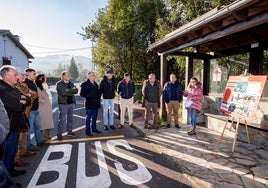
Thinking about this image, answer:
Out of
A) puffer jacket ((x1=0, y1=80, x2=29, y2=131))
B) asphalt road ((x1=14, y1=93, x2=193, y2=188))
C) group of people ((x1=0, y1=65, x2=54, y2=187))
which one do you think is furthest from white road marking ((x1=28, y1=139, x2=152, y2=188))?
puffer jacket ((x1=0, y1=80, x2=29, y2=131))

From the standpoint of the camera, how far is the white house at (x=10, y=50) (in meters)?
19.4

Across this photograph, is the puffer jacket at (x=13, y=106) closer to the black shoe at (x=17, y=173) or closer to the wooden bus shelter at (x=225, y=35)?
the black shoe at (x=17, y=173)

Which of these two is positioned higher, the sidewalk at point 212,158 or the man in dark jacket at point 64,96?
the man in dark jacket at point 64,96

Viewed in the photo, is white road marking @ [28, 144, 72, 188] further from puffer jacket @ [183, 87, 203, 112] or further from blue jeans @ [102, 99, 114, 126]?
puffer jacket @ [183, 87, 203, 112]

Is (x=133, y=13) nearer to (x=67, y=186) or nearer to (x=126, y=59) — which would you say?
(x=126, y=59)

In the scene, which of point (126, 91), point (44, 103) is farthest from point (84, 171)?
point (126, 91)

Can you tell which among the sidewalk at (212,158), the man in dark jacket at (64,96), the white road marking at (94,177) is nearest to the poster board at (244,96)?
the sidewalk at (212,158)

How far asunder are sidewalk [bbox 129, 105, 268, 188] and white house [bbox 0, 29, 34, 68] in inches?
707

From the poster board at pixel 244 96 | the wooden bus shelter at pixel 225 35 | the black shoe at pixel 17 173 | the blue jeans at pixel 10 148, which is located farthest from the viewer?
the poster board at pixel 244 96

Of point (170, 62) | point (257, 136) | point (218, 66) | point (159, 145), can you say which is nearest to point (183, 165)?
point (159, 145)

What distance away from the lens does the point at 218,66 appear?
8609 mm

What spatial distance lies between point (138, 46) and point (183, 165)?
1621cm

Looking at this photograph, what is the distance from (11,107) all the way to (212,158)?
13.4ft

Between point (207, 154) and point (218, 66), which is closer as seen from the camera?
point (207, 154)
